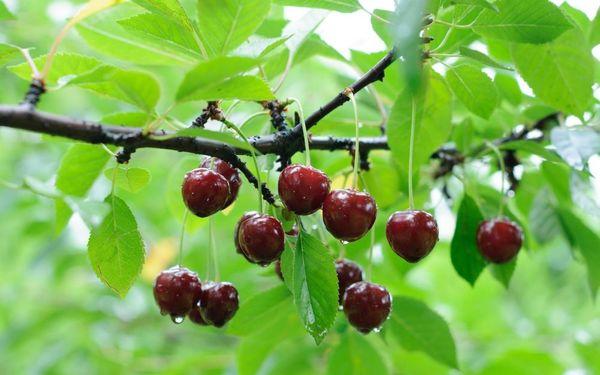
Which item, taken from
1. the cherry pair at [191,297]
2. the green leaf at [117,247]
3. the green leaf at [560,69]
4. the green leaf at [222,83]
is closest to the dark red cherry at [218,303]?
the cherry pair at [191,297]

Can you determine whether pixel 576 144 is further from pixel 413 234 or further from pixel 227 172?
pixel 227 172

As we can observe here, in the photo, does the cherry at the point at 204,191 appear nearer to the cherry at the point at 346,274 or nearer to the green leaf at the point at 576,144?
the cherry at the point at 346,274

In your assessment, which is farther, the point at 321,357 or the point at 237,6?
the point at 321,357

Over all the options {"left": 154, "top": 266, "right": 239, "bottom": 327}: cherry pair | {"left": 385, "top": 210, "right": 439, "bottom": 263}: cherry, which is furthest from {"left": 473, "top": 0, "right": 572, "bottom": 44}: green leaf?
{"left": 154, "top": 266, "right": 239, "bottom": 327}: cherry pair

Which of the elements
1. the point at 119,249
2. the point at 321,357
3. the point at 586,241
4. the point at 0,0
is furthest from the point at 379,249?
the point at 0,0

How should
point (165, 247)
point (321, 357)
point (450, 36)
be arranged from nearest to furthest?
1. point (450, 36)
2. point (321, 357)
3. point (165, 247)

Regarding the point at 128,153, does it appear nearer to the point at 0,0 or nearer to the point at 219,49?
the point at 219,49

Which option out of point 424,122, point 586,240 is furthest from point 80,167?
point 586,240
